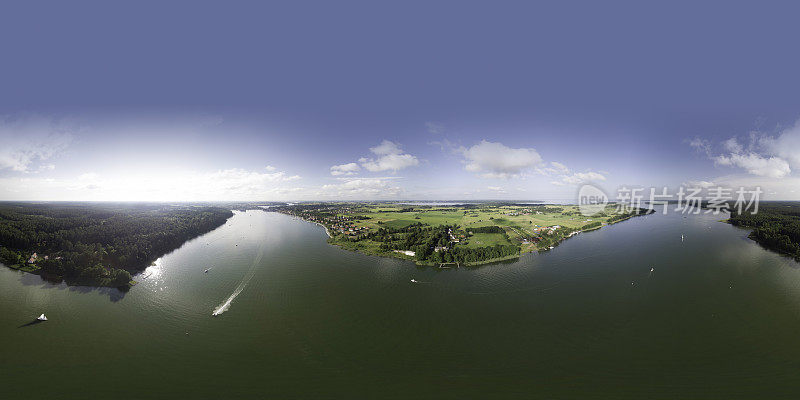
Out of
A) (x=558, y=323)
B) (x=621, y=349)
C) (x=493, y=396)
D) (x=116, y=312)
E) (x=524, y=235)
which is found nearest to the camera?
(x=493, y=396)

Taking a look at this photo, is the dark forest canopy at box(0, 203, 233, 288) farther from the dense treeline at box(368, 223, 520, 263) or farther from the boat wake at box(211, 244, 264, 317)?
the dense treeline at box(368, 223, 520, 263)

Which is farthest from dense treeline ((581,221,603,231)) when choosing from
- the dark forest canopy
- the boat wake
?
the dark forest canopy

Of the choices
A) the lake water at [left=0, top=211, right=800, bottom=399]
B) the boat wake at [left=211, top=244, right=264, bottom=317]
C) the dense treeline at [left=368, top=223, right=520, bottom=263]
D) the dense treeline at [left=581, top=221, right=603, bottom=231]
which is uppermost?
the dense treeline at [left=581, top=221, right=603, bottom=231]

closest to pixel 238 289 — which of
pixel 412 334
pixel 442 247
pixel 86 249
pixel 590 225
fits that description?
pixel 412 334

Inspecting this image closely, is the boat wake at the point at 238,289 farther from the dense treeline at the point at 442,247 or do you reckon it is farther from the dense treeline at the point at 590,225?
the dense treeline at the point at 590,225

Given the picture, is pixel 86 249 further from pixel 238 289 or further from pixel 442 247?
pixel 442 247

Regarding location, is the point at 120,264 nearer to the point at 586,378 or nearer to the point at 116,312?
the point at 116,312

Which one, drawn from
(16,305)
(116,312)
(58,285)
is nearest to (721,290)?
(116,312)

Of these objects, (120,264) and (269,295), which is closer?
(269,295)

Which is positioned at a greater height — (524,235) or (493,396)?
(524,235)
